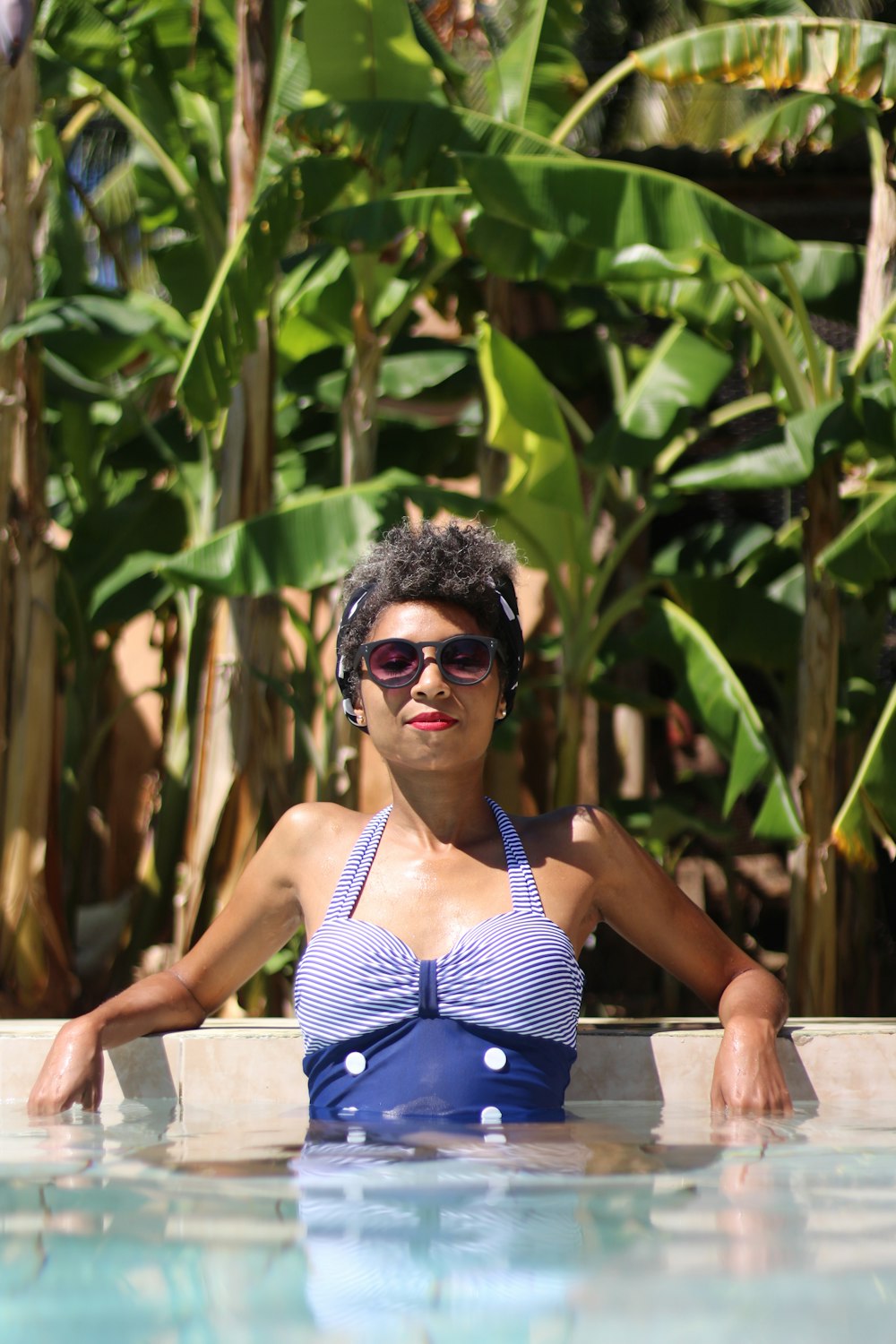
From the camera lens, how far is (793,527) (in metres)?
6.01

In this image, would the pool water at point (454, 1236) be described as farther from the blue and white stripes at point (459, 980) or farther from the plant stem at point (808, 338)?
the plant stem at point (808, 338)

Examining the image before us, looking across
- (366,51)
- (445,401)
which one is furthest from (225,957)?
(445,401)

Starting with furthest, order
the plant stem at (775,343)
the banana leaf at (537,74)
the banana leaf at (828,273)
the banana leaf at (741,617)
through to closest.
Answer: the banana leaf at (828,273) < the banana leaf at (537,74) < the banana leaf at (741,617) < the plant stem at (775,343)

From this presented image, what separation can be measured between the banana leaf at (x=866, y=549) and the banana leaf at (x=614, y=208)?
0.84 m

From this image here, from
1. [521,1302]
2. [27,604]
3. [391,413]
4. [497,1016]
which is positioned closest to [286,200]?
[27,604]

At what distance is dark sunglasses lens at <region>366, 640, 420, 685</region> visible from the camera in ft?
8.41

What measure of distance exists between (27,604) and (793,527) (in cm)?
309

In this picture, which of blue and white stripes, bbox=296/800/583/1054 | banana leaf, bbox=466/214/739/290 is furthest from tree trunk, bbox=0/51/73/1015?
blue and white stripes, bbox=296/800/583/1054

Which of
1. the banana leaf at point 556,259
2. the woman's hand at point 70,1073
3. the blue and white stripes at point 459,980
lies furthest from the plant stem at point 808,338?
the woman's hand at point 70,1073

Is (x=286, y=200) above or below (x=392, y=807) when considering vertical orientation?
above

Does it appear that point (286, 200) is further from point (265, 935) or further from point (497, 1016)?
point (497, 1016)

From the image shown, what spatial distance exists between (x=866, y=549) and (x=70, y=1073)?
3.00 m

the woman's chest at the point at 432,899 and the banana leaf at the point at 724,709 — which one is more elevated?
the banana leaf at the point at 724,709

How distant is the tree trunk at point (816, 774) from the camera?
4.90 m
